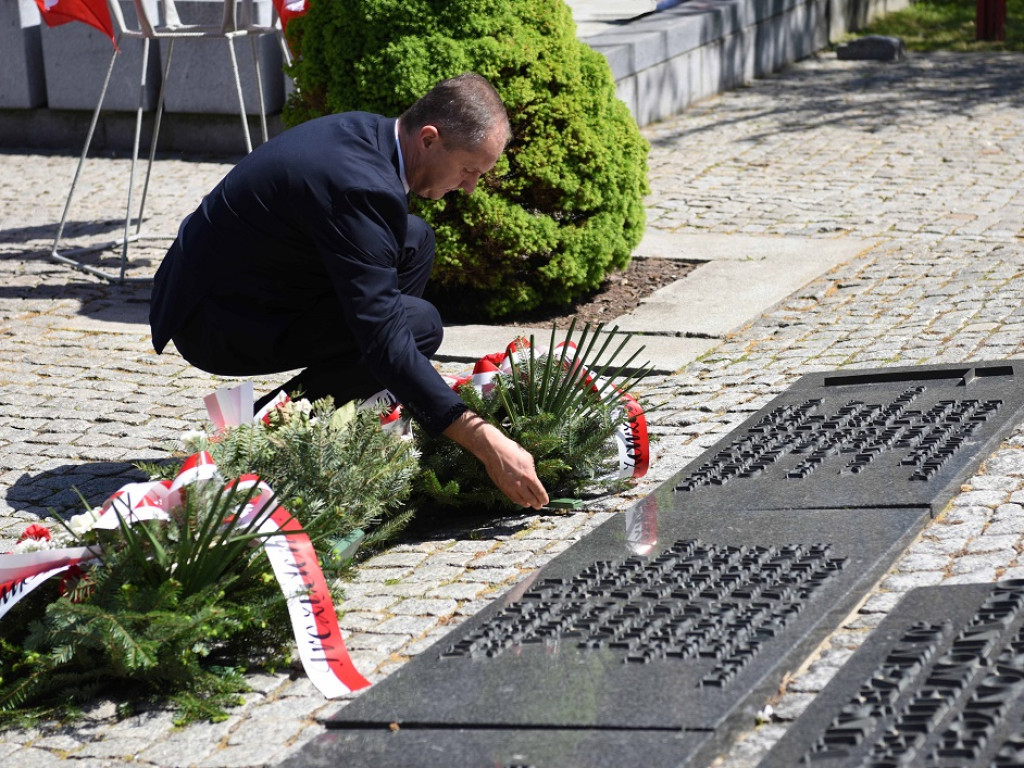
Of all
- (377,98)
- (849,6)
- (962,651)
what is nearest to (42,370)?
(377,98)

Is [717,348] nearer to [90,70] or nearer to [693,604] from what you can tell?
[693,604]

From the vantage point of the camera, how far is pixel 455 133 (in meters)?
3.94

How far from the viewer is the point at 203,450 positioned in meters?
→ 3.72

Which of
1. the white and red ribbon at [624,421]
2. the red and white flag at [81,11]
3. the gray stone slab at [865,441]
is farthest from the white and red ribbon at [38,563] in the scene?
the red and white flag at [81,11]

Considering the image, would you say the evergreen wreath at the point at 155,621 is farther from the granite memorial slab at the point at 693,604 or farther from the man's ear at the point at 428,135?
the man's ear at the point at 428,135

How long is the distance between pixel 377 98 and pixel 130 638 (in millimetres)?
3719

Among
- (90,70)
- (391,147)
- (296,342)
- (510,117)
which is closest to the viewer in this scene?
(391,147)

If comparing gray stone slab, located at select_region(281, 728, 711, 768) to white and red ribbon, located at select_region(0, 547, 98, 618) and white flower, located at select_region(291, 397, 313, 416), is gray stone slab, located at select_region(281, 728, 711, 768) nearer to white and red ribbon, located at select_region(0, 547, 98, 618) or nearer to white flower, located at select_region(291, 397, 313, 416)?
white and red ribbon, located at select_region(0, 547, 98, 618)

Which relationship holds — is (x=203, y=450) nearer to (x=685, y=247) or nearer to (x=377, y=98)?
(x=377, y=98)

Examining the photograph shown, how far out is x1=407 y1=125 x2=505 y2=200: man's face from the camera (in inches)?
156

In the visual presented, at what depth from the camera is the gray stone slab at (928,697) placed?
2.54 metres

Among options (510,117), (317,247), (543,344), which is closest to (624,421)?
(317,247)

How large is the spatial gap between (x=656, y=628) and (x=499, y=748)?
56 cm

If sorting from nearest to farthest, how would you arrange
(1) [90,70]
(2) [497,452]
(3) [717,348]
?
(2) [497,452]
(3) [717,348]
(1) [90,70]
